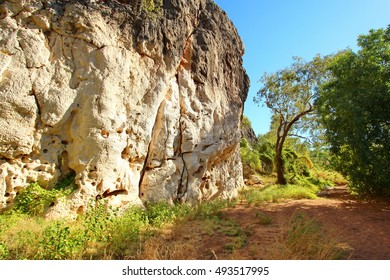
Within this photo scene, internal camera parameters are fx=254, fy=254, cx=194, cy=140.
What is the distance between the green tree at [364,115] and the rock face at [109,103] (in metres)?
4.67

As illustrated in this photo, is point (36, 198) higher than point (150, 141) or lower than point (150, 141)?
lower

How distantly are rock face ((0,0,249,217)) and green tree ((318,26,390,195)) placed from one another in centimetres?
467

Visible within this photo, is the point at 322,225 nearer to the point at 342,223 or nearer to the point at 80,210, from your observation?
the point at 342,223

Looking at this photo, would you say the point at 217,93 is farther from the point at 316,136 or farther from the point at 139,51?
the point at 316,136

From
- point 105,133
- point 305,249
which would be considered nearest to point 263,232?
point 305,249

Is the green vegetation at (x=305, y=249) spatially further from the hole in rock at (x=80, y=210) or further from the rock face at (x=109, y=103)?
the hole in rock at (x=80, y=210)

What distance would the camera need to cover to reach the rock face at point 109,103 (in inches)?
258

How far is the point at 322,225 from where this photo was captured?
6801mm

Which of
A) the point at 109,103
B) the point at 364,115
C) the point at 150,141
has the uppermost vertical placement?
the point at 109,103

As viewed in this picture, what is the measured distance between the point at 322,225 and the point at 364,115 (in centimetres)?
444

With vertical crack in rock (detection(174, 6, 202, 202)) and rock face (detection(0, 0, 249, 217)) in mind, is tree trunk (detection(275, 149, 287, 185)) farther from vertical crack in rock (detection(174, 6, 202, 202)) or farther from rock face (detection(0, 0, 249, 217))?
vertical crack in rock (detection(174, 6, 202, 202))

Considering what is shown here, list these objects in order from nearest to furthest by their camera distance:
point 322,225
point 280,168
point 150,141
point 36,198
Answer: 1. point 36,198
2. point 322,225
3. point 150,141
4. point 280,168

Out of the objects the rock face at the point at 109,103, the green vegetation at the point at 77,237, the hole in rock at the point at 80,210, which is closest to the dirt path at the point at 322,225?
the green vegetation at the point at 77,237

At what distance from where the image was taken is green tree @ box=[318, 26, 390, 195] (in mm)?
8812
